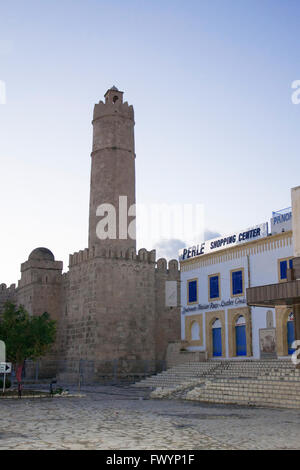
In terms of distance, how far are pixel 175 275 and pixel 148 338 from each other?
480cm

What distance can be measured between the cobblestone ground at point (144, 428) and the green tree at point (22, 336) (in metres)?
6.18

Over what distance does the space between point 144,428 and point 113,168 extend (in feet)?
74.1

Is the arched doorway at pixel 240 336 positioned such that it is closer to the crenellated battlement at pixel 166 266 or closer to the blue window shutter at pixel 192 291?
the blue window shutter at pixel 192 291

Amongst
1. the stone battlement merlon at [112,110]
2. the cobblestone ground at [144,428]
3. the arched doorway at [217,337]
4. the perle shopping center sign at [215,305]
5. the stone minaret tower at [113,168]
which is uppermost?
the stone battlement merlon at [112,110]

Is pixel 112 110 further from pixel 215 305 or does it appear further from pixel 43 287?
pixel 215 305

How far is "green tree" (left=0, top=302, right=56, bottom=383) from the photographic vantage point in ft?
71.4

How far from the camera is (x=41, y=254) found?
35500mm

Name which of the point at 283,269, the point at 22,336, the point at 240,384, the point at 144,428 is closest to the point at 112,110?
the point at 283,269

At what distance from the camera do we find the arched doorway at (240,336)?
26.1m

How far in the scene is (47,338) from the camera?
22.8 metres

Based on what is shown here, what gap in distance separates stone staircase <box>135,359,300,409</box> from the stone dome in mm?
13078

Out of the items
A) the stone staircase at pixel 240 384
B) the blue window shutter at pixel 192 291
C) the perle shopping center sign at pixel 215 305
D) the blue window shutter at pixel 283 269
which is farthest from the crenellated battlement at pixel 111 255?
the blue window shutter at pixel 283 269
